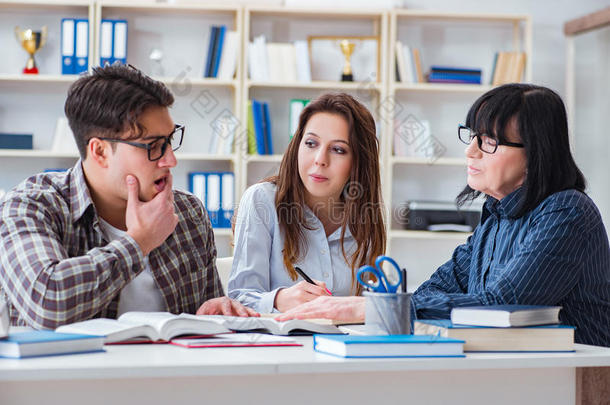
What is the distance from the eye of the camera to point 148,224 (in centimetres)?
156

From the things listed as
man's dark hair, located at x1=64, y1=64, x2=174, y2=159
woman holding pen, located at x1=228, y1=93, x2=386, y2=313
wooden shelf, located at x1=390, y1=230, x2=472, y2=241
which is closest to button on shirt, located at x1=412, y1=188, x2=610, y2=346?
woman holding pen, located at x1=228, y1=93, x2=386, y2=313

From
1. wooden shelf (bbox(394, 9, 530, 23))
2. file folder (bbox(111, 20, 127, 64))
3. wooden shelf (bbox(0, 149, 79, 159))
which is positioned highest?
wooden shelf (bbox(394, 9, 530, 23))

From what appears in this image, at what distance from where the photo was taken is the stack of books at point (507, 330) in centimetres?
119

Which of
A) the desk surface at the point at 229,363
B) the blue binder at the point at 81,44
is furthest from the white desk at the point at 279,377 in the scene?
→ the blue binder at the point at 81,44

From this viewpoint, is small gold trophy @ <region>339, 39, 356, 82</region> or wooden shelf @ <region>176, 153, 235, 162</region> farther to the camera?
small gold trophy @ <region>339, 39, 356, 82</region>

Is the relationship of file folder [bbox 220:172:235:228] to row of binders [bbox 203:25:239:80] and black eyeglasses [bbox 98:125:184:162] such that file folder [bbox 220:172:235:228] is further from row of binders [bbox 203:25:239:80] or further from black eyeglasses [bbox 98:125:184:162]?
black eyeglasses [bbox 98:125:184:162]

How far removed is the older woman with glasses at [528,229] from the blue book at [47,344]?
486mm

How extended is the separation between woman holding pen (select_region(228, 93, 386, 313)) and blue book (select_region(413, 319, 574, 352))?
0.95 m

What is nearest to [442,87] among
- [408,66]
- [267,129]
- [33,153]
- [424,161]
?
[408,66]

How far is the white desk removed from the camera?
0.99 meters

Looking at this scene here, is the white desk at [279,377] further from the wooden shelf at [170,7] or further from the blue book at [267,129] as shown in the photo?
the wooden shelf at [170,7]

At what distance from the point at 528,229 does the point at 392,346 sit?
0.64m

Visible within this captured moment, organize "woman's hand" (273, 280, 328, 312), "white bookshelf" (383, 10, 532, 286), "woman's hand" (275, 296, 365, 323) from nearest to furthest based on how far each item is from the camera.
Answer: "woman's hand" (275, 296, 365, 323)
"woman's hand" (273, 280, 328, 312)
"white bookshelf" (383, 10, 532, 286)

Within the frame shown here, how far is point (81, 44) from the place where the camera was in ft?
13.1
